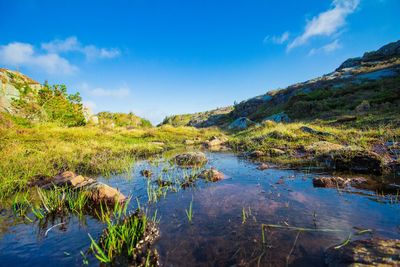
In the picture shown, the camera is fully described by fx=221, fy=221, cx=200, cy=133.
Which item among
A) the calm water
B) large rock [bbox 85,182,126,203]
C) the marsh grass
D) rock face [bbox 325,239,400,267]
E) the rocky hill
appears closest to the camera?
rock face [bbox 325,239,400,267]

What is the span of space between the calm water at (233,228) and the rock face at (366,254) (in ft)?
0.84

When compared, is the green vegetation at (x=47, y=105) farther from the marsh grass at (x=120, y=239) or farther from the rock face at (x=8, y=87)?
the marsh grass at (x=120, y=239)

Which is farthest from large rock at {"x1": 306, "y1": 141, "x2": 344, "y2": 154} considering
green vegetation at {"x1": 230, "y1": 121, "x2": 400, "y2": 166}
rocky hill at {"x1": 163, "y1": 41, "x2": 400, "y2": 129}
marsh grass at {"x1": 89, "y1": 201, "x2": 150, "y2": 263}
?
rocky hill at {"x1": 163, "y1": 41, "x2": 400, "y2": 129}

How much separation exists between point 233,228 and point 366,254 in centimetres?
212

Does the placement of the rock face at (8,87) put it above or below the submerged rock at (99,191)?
above

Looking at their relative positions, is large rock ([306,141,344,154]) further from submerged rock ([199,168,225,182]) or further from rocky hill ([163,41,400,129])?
rocky hill ([163,41,400,129])

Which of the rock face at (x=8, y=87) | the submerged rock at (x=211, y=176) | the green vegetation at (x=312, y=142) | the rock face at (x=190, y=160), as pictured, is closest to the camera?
the submerged rock at (x=211, y=176)

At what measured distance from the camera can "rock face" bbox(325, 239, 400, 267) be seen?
2.80 metres

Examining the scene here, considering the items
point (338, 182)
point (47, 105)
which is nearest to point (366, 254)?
point (338, 182)

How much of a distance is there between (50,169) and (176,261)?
335 inches

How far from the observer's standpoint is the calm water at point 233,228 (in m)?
3.50

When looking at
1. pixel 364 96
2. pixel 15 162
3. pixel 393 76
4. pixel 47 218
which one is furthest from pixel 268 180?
pixel 393 76

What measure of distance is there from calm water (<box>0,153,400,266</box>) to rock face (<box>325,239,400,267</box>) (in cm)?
26

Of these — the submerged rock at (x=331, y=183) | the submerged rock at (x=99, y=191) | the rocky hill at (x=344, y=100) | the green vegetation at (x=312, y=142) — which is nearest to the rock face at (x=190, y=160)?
the green vegetation at (x=312, y=142)
